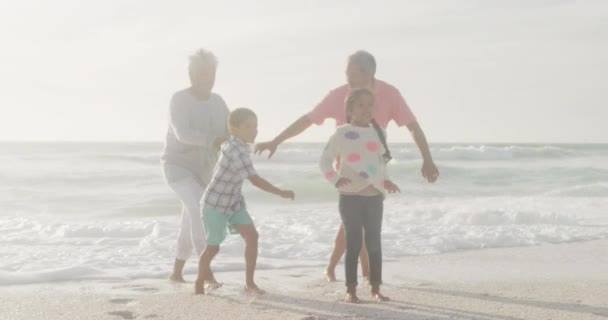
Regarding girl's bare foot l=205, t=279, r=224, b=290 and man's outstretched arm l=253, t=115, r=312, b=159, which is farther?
girl's bare foot l=205, t=279, r=224, b=290

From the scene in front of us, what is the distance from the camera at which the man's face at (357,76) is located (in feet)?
15.0

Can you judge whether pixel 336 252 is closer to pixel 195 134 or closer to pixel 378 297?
pixel 378 297

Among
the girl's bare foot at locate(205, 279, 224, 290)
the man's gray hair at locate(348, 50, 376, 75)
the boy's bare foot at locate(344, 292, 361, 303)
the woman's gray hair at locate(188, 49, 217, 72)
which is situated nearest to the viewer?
the boy's bare foot at locate(344, 292, 361, 303)

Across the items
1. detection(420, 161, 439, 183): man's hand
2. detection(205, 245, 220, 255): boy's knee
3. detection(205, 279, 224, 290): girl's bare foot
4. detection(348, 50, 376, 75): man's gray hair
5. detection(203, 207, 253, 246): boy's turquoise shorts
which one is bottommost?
detection(205, 279, 224, 290): girl's bare foot

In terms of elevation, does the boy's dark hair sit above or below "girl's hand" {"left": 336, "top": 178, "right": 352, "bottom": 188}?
above

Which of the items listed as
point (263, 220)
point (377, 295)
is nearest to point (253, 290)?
point (377, 295)

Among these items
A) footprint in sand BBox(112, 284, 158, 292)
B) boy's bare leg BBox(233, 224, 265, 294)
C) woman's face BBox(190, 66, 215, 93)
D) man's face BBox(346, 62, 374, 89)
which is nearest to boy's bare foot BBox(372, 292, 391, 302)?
boy's bare leg BBox(233, 224, 265, 294)

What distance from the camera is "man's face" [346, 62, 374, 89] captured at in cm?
458

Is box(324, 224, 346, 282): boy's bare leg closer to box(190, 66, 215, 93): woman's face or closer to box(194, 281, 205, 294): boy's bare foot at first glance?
box(194, 281, 205, 294): boy's bare foot

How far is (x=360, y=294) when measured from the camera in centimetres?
467

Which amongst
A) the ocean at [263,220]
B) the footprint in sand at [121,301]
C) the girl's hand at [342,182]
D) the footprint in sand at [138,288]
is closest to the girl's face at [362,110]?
the girl's hand at [342,182]

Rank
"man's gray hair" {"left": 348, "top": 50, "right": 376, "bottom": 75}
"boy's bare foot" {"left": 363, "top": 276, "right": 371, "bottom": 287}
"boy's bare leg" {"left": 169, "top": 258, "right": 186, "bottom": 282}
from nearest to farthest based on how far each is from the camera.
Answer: "man's gray hair" {"left": 348, "top": 50, "right": 376, "bottom": 75}
"boy's bare foot" {"left": 363, "top": 276, "right": 371, "bottom": 287}
"boy's bare leg" {"left": 169, "top": 258, "right": 186, "bottom": 282}

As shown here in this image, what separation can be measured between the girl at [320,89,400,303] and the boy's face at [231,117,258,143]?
→ 506 mm

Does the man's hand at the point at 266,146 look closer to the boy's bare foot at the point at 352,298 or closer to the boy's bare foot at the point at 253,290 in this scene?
the boy's bare foot at the point at 253,290
